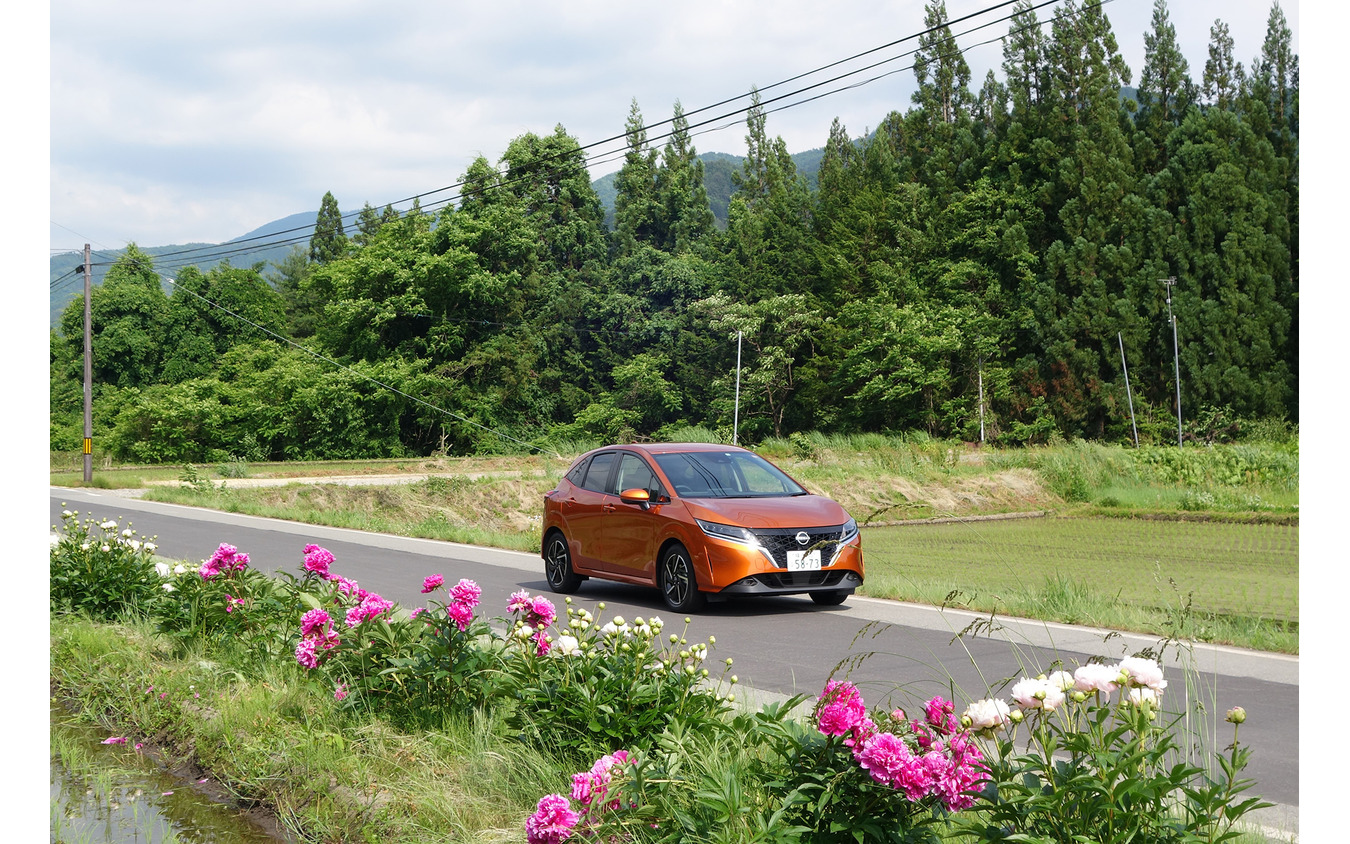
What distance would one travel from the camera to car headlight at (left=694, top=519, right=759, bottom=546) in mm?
10836

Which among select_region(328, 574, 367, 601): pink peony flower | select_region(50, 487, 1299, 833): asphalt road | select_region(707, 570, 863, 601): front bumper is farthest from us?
select_region(707, 570, 863, 601): front bumper

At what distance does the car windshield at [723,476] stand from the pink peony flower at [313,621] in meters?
5.63

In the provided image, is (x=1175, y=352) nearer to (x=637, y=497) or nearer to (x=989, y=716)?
(x=637, y=497)

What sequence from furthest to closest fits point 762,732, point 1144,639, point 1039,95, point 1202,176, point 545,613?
point 1039,95 < point 1202,176 < point 1144,639 < point 545,613 < point 762,732

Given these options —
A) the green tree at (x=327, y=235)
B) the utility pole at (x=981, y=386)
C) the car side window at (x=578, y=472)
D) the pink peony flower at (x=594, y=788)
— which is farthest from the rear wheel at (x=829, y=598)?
the green tree at (x=327, y=235)

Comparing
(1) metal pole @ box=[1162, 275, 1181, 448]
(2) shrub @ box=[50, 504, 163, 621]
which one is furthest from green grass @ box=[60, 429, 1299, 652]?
(1) metal pole @ box=[1162, 275, 1181, 448]

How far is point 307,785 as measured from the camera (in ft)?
17.1

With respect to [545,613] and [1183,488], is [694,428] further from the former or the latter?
[545,613]

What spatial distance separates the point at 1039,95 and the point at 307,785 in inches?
2855

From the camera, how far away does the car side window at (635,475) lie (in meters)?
12.0

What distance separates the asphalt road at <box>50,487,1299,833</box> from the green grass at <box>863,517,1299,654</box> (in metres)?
0.47

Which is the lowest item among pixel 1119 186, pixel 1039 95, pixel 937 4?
pixel 1119 186

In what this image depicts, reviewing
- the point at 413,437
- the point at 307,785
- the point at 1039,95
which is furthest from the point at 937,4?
the point at 307,785

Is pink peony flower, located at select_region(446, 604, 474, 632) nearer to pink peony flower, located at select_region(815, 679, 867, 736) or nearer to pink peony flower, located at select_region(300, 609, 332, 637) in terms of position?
pink peony flower, located at select_region(300, 609, 332, 637)
